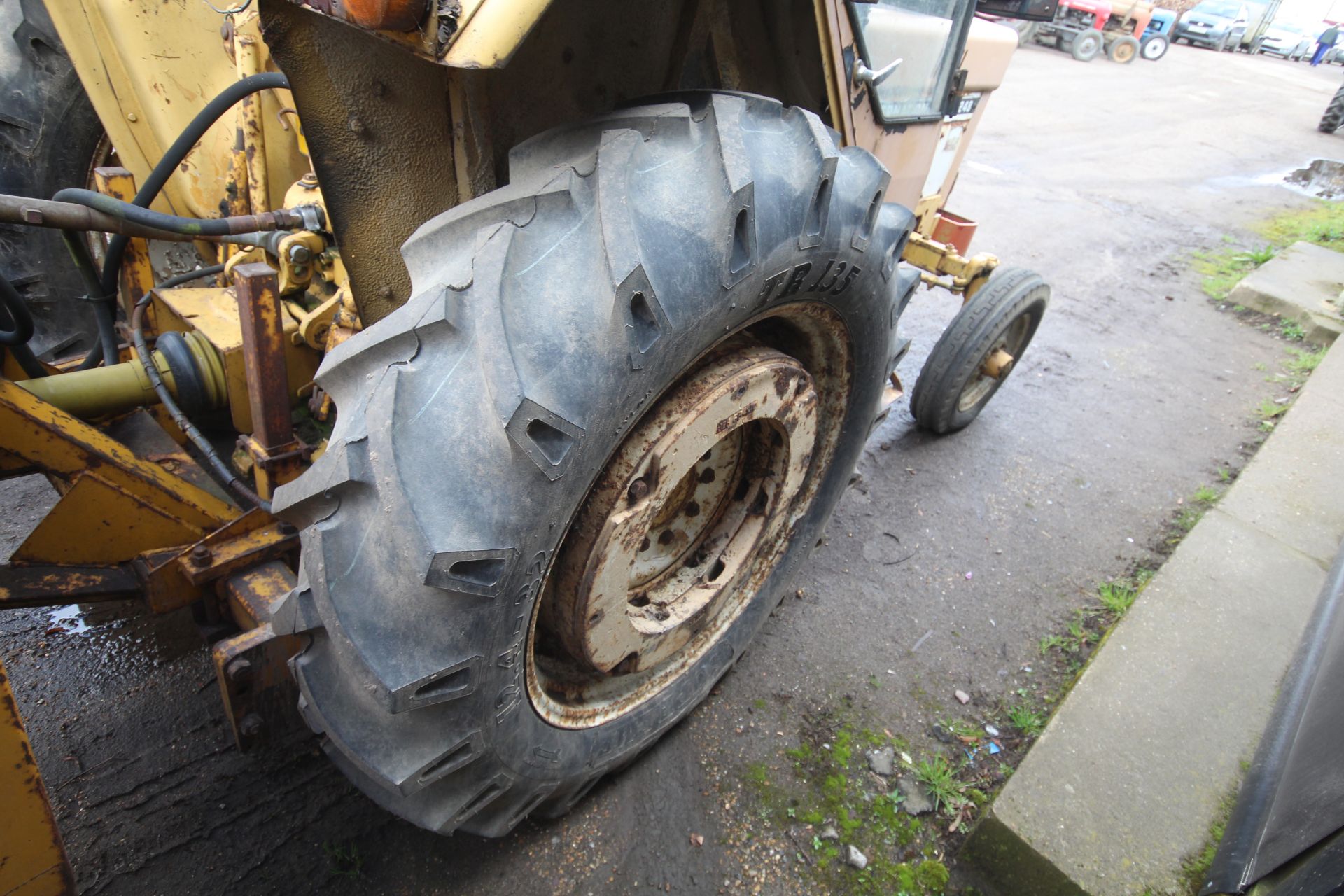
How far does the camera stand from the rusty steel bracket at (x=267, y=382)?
143cm

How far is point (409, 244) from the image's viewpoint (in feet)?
3.74

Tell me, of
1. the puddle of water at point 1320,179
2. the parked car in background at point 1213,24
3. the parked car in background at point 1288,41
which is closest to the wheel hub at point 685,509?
the puddle of water at point 1320,179

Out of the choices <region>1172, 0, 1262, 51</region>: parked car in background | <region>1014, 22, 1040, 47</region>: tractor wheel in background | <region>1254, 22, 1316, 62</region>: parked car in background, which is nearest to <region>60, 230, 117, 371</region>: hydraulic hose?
<region>1014, 22, 1040, 47</region>: tractor wheel in background

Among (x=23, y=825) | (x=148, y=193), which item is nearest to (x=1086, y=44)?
(x=148, y=193)

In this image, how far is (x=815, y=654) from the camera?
235cm

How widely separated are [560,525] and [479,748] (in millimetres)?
429

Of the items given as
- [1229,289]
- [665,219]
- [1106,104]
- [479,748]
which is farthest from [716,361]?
[1106,104]

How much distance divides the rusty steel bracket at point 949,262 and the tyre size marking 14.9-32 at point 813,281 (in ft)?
5.90

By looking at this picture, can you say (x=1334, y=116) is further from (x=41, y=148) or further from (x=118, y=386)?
(x=118, y=386)

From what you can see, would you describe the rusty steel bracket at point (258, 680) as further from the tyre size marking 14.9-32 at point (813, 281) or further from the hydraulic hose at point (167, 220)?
the tyre size marking 14.9-32 at point (813, 281)

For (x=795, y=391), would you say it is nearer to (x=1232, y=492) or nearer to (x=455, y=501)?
(x=455, y=501)

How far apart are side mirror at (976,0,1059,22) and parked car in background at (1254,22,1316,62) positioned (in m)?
32.6

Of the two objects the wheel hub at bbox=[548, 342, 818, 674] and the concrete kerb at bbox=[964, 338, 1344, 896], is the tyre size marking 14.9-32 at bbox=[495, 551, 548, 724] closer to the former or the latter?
the wheel hub at bbox=[548, 342, 818, 674]

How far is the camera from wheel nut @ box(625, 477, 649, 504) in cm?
134
